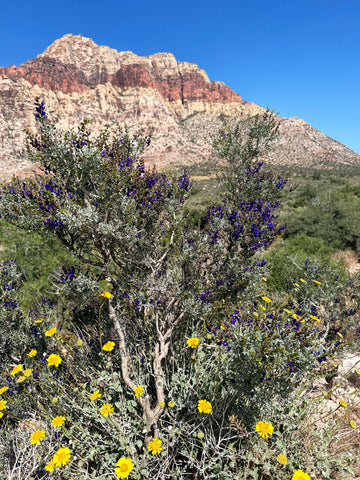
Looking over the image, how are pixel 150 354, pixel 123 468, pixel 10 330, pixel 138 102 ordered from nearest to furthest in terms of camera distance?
1. pixel 123 468
2. pixel 150 354
3. pixel 10 330
4. pixel 138 102

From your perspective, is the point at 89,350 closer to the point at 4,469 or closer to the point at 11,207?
the point at 4,469

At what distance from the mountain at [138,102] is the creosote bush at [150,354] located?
6793 cm

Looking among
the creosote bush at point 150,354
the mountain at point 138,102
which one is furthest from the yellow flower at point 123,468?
the mountain at point 138,102

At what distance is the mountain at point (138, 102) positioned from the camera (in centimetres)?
8178

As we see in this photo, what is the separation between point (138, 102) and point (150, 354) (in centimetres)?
12588

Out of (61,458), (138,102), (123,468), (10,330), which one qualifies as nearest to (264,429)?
(123,468)

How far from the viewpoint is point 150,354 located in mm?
3150

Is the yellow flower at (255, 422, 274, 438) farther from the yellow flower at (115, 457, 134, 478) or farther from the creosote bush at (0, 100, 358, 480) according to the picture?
the yellow flower at (115, 457, 134, 478)

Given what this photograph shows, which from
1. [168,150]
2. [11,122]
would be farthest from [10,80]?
[168,150]

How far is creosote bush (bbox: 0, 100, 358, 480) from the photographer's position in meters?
2.12

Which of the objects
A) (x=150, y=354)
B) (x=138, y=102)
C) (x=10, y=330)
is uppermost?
(x=138, y=102)

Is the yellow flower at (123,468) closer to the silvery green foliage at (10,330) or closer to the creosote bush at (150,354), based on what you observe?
the creosote bush at (150,354)

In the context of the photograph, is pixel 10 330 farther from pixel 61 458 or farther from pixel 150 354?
pixel 61 458

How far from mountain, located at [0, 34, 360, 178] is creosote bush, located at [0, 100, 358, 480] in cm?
6793
